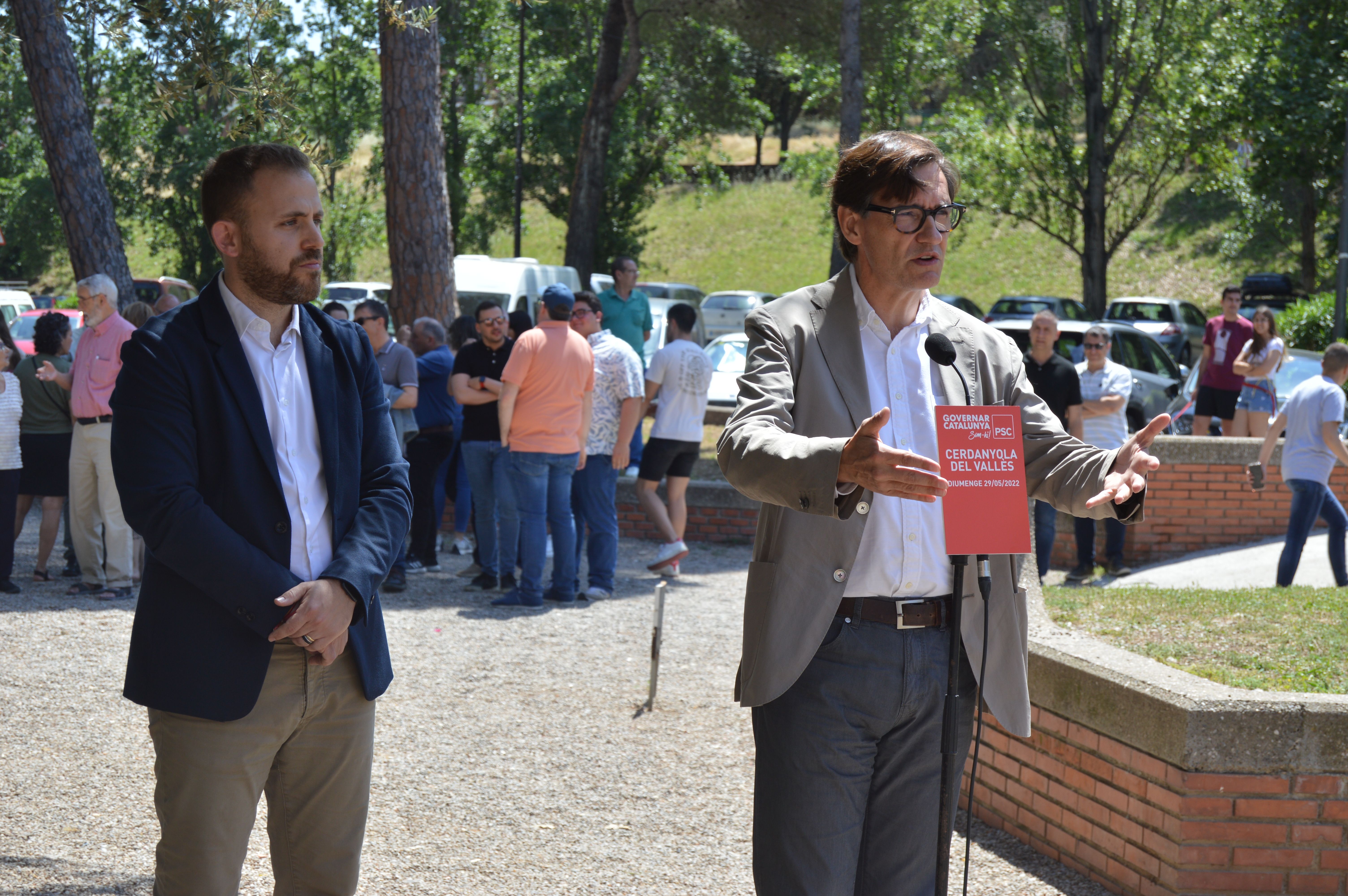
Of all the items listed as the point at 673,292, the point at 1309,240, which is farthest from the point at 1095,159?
the point at 673,292

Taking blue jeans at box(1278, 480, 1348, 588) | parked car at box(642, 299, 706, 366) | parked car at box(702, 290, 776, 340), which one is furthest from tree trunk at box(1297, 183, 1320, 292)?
blue jeans at box(1278, 480, 1348, 588)

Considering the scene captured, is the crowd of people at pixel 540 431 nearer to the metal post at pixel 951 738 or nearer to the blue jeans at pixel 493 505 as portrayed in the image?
the blue jeans at pixel 493 505

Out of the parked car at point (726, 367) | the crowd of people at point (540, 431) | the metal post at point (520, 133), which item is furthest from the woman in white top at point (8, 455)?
the metal post at point (520, 133)

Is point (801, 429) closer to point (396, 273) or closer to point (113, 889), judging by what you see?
point (113, 889)

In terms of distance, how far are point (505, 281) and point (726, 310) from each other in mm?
12873

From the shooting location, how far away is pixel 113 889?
13.7 feet

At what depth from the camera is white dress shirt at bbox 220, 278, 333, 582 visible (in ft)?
8.95

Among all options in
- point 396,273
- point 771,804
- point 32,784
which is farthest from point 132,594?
point 771,804

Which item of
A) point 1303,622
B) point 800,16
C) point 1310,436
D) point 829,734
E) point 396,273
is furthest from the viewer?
point 800,16

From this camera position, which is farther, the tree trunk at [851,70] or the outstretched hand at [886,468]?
the tree trunk at [851,70]

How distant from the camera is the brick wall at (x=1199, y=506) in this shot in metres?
10.9

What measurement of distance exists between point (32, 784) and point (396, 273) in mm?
8303

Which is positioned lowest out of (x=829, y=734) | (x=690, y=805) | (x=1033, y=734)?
(x=690, y=805)

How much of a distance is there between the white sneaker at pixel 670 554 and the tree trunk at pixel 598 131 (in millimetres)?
13103
